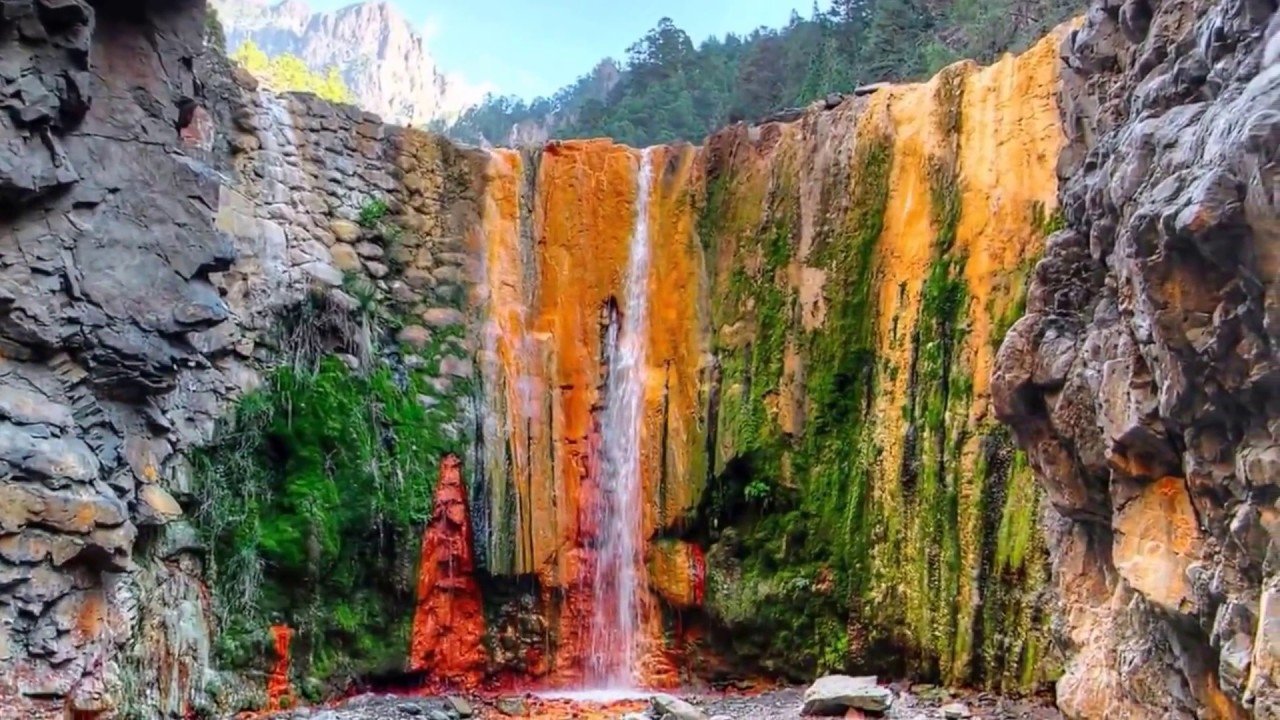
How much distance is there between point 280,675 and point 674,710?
3.49 meters

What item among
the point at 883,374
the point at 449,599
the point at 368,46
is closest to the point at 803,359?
the point at 883,374

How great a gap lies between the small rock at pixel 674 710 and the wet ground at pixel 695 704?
0.28m

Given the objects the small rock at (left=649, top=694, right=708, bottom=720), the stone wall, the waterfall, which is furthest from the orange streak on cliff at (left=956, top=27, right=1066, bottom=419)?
the stone wall

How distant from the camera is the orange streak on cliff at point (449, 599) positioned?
33.0ft

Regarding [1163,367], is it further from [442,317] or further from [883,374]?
[442,317]

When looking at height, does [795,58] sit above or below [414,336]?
above

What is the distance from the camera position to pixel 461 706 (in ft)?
30.1

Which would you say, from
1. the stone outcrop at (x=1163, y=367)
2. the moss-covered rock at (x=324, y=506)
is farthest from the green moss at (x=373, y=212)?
the stone outcrop at (x=1163, y=367)

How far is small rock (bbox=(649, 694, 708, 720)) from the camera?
8.09 metres

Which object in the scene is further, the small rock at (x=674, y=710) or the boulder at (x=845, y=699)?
the small rock at (x=674, y=710)

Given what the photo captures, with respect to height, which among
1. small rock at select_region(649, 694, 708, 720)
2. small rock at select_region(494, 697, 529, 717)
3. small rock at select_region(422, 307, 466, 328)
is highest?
small rock at select_region(422, 307, 466, 328)

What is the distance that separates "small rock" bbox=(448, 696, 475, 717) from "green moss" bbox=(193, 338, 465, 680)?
0.78 meters

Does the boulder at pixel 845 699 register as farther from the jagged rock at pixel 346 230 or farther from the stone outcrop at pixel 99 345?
the jagged rock at pixel 346 230

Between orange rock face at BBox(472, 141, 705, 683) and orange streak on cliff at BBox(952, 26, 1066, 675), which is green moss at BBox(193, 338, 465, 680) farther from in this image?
orange streak on cliff at BBox(952, 26, 1066, 675)
